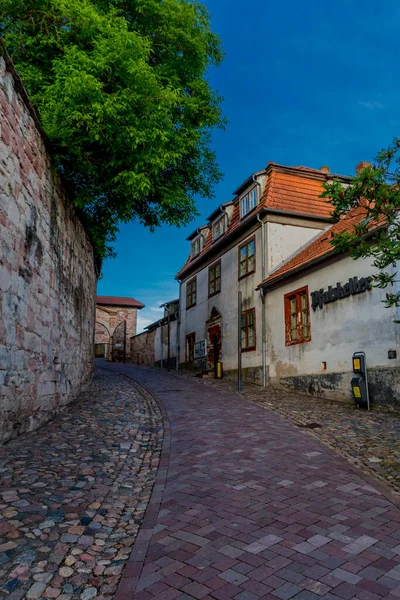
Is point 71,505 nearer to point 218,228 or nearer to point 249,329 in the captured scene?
point 249,329

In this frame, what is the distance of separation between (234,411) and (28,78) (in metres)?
8.65

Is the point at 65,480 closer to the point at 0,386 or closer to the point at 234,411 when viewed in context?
the point at 0,386

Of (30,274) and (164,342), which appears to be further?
(164,342)

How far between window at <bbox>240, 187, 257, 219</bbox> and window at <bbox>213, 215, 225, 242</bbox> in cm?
203

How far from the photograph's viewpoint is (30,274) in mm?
6648

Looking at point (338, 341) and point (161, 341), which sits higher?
point (161, 341)

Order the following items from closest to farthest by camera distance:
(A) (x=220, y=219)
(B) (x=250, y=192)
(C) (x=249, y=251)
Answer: (C) (x=249, y=251) → (B) (x=250, y=192) → (A) (x=220, y=219)

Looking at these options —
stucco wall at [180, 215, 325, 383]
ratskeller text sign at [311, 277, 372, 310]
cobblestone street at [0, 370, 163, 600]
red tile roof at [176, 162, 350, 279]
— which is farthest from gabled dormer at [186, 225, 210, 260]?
cobblestone street at [0, 370, 163, 600]

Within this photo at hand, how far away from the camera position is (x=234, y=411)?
10.2m

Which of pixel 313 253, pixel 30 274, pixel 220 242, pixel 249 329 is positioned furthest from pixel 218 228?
pixel 30 274

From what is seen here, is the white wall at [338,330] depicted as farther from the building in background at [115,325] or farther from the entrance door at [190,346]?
the building in background at [115,325]

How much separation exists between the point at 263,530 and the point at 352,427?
5.30m

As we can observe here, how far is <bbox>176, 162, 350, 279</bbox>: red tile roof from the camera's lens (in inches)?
701

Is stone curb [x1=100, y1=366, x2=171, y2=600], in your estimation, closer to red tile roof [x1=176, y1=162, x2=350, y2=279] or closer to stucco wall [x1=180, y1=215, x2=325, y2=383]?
stucco wall [x1=180, y1=215, x2=325, y2=383]
